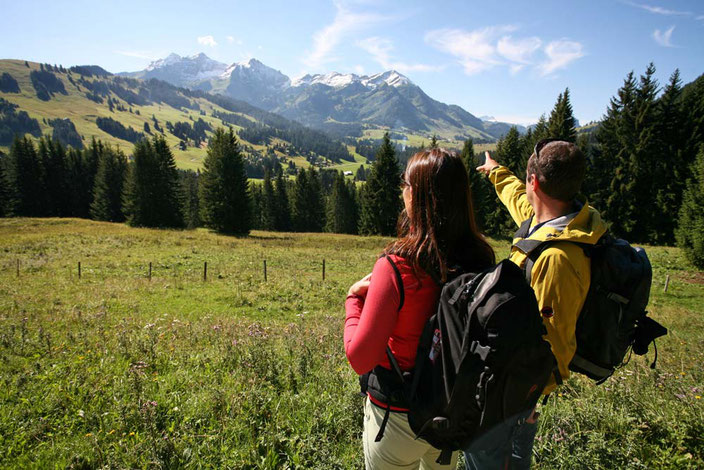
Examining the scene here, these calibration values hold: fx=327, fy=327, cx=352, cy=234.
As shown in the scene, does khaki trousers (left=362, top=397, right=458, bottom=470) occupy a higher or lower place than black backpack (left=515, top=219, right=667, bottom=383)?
lower

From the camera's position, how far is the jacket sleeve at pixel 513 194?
3.28 meters

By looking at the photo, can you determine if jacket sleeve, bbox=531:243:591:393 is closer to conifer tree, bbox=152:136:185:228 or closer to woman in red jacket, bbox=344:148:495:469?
woman in red jacket, bbox=344:148:495:469

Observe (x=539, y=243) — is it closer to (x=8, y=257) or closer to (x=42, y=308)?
(x=42, y=308)

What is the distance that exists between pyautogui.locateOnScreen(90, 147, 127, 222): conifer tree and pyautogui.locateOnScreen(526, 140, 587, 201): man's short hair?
6499 cm

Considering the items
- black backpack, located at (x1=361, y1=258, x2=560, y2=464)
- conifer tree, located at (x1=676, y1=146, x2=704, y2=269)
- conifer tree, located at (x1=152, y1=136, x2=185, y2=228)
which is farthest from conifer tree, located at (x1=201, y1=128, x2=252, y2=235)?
black backpack, located at (x1=361, y1=258, x2=560, y2=464)

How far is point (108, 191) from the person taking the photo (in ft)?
180

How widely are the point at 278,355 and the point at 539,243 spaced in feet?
17.4

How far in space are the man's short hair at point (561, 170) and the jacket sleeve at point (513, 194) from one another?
2.61 feet

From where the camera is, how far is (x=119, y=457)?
3.49 metres

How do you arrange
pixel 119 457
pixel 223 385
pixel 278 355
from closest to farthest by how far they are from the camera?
pixel 119 457
pixel 223 385
pixel 278 355

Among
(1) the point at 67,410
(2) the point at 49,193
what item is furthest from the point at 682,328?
(2) the point at 49,193

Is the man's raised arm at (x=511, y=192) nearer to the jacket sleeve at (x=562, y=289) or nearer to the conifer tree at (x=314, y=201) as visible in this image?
the jacket sleeve at (x=562, y=289)

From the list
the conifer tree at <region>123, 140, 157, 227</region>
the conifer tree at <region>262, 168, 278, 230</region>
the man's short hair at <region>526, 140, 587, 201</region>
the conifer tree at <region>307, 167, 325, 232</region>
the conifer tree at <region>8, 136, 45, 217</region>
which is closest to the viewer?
the man's short hair at <region>526, 140, 587, 201</region>

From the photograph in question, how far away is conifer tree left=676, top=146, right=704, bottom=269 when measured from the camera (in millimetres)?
19969
